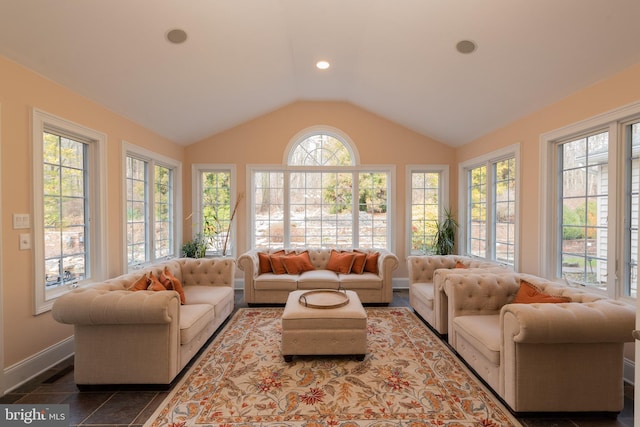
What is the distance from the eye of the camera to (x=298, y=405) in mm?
2219

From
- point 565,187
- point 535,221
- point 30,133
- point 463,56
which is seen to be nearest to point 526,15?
point 463,56

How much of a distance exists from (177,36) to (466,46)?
281 centimetres

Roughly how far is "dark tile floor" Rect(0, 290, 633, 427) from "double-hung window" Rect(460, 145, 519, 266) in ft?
7.12

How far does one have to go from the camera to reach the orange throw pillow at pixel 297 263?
15.5ft

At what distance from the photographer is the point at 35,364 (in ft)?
8.56

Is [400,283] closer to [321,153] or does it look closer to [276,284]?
[276,284]

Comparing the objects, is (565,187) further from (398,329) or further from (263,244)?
(263,244)

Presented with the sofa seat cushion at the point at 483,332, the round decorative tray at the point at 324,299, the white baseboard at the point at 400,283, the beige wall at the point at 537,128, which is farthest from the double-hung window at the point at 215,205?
the beige wall at the point at 537,128

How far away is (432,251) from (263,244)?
3082 mm

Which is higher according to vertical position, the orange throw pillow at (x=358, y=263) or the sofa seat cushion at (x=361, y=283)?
the orange throw pillow at (x=358, y=263)

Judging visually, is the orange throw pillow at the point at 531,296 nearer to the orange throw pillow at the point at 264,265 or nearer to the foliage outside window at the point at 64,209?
the orange throw pillow at the point at 264,265

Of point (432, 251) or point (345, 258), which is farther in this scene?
point (432, 251)

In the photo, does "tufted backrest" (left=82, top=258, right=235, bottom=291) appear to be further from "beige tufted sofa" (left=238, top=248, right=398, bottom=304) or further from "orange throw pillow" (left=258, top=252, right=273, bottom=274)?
"orange throw pillow" (left=258, top=252, right=273, bottom=274)

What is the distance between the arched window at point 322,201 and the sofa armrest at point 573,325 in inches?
146
